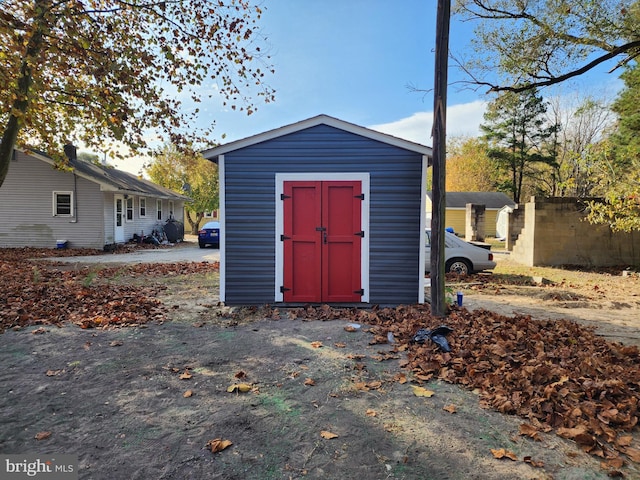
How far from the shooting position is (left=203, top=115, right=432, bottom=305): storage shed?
655cm

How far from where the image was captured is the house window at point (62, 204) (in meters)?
17.3

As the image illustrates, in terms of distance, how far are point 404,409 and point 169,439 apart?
1.90 m

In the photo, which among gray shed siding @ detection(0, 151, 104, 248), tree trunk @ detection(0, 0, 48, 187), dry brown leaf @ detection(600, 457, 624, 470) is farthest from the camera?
gray shed siding @ detection(0, 151, 104, 248)

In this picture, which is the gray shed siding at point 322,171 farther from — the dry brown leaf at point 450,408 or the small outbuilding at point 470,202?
the small outbuilding at point 470,202

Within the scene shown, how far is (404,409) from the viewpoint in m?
3.27

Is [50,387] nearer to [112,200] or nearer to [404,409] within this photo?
[404,409]

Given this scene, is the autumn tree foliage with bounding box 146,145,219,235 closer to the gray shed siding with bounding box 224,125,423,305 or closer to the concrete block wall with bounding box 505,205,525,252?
the concrete block wall with bounding box 505,205,525,252

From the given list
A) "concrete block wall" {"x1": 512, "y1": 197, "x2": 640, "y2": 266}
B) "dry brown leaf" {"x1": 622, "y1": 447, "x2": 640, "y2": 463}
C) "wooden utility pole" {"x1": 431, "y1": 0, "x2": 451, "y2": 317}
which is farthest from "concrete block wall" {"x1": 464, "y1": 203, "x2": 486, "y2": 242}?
"dry brown leaf" {"x1": 622, "y1": 447, "x2": 640, "y2": 463}

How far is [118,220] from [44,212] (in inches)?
119

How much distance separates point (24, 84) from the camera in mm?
7434

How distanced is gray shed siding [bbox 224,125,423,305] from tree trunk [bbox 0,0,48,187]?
399 cm

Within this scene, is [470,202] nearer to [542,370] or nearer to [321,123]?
[321,123]

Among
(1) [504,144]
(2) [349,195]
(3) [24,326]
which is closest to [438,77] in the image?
(2) [349,195]

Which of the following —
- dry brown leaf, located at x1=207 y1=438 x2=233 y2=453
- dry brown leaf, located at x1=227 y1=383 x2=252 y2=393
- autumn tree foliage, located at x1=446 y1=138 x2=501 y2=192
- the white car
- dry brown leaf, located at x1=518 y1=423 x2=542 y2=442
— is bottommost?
dry brown leaf, located at x1=207 y1=438 x2=233 y2=453
